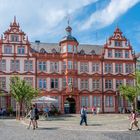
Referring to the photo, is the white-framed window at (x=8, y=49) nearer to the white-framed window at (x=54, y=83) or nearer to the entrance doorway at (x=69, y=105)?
the white-framed window at (x=54, y=83)

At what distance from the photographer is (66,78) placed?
65.5m

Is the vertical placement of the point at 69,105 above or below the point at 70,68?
below

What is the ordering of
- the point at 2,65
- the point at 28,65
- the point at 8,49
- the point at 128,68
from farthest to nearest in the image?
the point at 128,68, the point at 28,65, the point at 8,49, the point at 2,65

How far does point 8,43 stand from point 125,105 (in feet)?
81.1

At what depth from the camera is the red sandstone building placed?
63844mm

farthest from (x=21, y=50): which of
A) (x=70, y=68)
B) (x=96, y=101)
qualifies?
(x=96, y=101)

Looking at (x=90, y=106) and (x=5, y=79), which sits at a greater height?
(x=5, y=79)

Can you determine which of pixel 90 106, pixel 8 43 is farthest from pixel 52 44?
pixel 90 106

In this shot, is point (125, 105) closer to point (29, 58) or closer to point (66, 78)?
point (66, 78)

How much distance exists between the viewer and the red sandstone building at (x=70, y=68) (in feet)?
209

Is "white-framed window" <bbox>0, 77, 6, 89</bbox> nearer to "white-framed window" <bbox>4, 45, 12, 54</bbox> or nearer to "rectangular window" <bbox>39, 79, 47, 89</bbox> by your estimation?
"white-framed window" <bbox>4, 45, 12, 54</bbox>

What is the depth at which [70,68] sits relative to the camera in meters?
66.1

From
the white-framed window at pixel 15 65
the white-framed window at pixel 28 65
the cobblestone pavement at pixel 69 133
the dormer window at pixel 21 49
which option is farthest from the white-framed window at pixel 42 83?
the cobblestone pavement at pixel 69 133

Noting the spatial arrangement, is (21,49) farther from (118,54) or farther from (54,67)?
(118,54)
